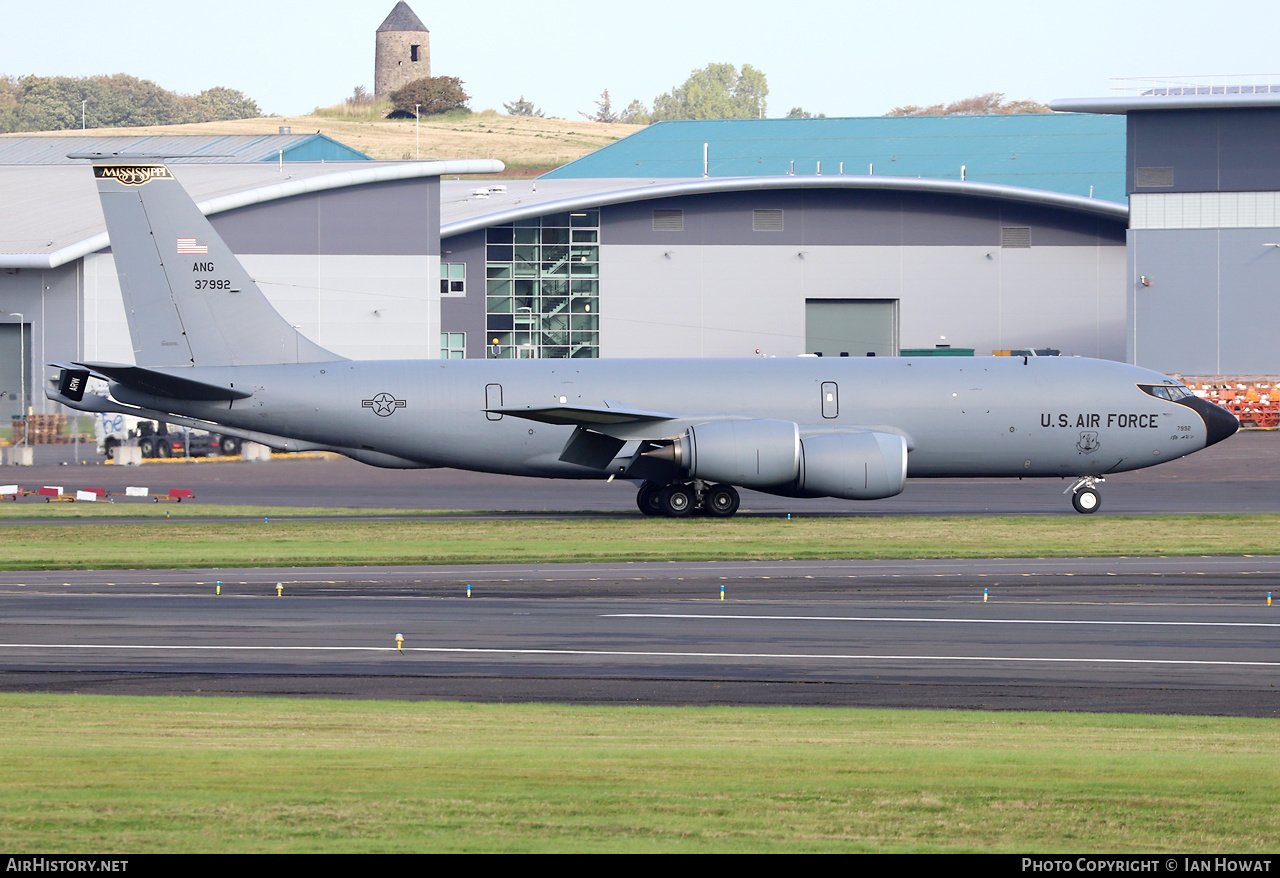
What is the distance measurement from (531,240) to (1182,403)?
52291 millimetres

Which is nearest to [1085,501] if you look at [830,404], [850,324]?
[830,404]

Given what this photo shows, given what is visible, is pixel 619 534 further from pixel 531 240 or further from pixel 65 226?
pixel 531 240

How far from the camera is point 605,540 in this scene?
1270 inches

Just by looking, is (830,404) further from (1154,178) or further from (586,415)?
(1154,178)

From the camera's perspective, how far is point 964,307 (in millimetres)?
82812

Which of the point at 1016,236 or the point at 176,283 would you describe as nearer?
the point at 176,283

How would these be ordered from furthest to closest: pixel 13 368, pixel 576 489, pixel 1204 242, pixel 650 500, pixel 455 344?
pixel 455 344, pixel 1204 242, pixel 13 368, pixel 576 489, pixel 650 500

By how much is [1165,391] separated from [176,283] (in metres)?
26.7

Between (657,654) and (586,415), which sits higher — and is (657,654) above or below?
below

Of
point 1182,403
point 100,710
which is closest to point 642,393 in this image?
point 1182,403

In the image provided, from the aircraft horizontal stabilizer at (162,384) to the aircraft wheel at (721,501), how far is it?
486 inches

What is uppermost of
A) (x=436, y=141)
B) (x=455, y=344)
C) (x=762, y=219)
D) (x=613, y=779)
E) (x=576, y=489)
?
(x=436, y=141)

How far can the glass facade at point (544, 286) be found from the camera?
8469 centimetres

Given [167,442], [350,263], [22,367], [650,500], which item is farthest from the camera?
[350,263]
